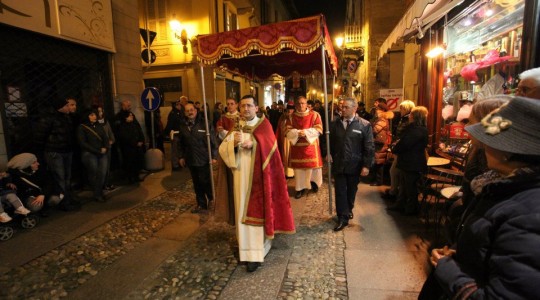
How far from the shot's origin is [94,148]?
19.2 ft

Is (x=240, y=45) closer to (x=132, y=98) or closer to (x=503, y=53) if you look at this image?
(x=503, y=53)

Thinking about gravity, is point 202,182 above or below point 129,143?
below

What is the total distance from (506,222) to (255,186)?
2.45m

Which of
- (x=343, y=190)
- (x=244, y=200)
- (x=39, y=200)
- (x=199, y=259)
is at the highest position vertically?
(x=244, y=200)

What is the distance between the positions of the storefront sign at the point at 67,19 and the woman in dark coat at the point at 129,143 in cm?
190

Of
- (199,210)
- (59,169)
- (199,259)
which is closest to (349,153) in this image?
(199,259)

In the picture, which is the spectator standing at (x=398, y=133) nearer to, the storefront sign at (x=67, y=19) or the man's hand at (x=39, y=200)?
the man's hand at (x=39, y=200)

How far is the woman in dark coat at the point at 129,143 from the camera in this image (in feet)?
23.8

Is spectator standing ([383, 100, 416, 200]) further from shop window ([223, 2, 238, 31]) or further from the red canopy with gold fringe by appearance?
shop window ([223, 2, 238, 31])

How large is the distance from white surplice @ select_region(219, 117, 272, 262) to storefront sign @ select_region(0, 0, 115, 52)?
5081 mm

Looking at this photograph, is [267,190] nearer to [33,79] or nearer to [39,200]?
[39,200]

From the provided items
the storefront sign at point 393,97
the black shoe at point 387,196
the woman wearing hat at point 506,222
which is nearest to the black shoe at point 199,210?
the black shoe at point 387,196

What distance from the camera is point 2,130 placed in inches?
203

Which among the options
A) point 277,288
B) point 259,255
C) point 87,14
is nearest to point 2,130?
point 87,14
